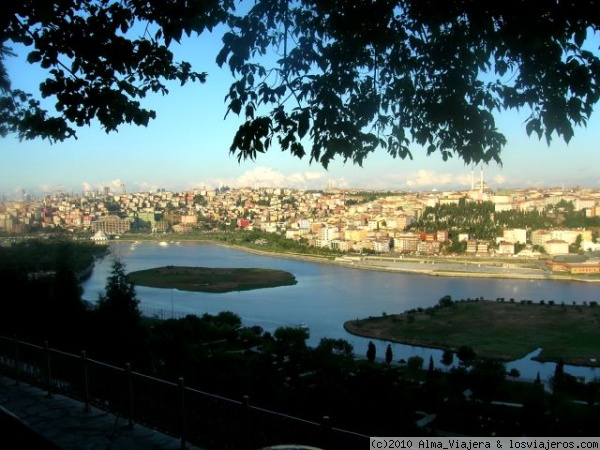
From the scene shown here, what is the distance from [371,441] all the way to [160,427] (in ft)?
2.19

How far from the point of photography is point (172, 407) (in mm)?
1458

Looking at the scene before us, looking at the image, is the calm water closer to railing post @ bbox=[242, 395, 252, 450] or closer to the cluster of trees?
railing post @ bbox=[242, 395, 252, 450]

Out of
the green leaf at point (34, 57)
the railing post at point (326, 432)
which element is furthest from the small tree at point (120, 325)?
the railing post at point (326, 432)

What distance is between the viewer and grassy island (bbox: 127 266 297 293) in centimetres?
1606

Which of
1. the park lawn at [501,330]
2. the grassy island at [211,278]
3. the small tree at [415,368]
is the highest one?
the small tree at [415,368]

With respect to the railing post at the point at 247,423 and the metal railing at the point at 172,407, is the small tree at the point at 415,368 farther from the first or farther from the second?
the railing post at the point at 247,423

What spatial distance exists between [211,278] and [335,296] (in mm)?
4530

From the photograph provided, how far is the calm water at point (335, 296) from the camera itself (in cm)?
1003

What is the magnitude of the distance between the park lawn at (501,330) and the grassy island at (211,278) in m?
5.63

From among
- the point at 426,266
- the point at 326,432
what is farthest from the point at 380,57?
the point at 426,266

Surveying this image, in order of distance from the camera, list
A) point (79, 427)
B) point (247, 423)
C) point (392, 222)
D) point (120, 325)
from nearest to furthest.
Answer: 1. point (247, 423)
2. point (79, 427)
3. point (120, 325)
4. point (392, 222)

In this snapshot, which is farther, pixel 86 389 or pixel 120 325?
pixel 120 325

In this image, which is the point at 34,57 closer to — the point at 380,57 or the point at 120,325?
the point at 380,57

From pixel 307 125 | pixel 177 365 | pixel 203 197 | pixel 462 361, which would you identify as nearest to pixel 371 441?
pixel 307 125
